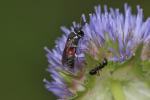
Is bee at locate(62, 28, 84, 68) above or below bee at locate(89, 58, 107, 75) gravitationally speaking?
above

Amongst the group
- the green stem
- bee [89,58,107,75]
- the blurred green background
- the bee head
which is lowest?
the green stem

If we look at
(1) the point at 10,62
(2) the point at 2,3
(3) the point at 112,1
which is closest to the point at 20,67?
(1) the point at 10,62

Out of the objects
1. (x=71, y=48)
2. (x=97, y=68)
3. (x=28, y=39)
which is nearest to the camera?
(x=97, y=68)

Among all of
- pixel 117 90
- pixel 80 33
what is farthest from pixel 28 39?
pixel 117 90

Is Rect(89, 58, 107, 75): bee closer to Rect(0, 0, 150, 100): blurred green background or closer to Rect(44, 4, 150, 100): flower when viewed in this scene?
Rect(44, 4, 150, 100): flower

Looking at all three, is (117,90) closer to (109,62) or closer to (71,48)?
(109,62)

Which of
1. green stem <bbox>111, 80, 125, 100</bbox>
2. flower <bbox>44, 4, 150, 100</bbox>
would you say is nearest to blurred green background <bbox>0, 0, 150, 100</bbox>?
flower <bbox>44, 4, 150, 100</bbox>

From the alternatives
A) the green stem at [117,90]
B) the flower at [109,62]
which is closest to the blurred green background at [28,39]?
the flower at [109,62]
